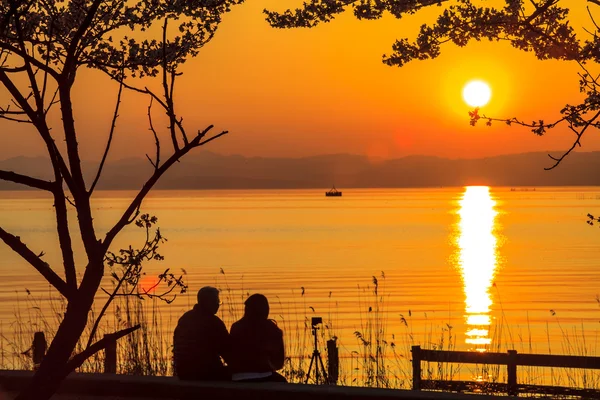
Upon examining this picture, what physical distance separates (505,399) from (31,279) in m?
47.0

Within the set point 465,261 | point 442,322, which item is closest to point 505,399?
point 442,322

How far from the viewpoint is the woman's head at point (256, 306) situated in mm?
10656

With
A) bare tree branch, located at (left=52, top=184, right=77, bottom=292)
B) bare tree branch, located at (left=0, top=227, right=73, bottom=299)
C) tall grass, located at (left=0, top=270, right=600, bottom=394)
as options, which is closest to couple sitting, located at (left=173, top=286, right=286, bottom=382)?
tall grass, located at (left=0, top=270, right=600, bottom=394)

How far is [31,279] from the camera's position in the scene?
5375cm

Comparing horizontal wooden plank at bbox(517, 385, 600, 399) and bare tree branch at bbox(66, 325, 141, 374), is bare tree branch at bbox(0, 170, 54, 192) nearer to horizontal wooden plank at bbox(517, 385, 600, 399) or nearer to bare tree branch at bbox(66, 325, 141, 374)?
bare tree branch at bbox(66, 325, 141, 374)

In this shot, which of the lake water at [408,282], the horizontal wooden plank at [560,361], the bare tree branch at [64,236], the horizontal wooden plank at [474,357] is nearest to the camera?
the bare tree branch at [64,236]

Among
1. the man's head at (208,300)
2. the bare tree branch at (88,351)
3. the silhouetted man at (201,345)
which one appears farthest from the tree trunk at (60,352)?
the silhouetted man at (201,345)

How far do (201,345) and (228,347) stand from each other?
336mm

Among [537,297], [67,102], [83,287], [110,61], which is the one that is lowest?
[537,297]

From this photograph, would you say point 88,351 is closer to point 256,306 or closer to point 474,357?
point 256,306

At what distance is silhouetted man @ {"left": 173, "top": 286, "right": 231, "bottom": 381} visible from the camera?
10.8 m

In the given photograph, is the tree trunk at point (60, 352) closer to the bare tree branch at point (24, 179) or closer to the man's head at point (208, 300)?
the bare tree branch at point (24, 179)

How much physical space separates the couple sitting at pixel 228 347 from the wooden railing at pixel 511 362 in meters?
4.03

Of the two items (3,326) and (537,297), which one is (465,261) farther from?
(3,326)
